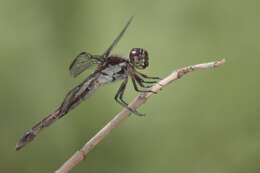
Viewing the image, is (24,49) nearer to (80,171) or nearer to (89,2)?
(89,2)

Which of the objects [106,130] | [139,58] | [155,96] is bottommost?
[155,96]

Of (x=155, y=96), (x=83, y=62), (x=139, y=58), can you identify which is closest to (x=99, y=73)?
(x=83, y=62)

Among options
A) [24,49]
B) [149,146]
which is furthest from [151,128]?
[24,49]

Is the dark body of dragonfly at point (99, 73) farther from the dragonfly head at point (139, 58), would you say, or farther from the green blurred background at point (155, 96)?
the green blurred background at point (155, 96)

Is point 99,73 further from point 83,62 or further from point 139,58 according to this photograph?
point 139,58

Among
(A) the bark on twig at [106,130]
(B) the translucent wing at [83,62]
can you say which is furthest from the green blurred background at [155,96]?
(A) the bark on twig at [106,130]

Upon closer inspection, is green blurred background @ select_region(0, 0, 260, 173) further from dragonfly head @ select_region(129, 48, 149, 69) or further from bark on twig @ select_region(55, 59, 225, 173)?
bark on twig @ select_region(55, 59, 225, 173)
